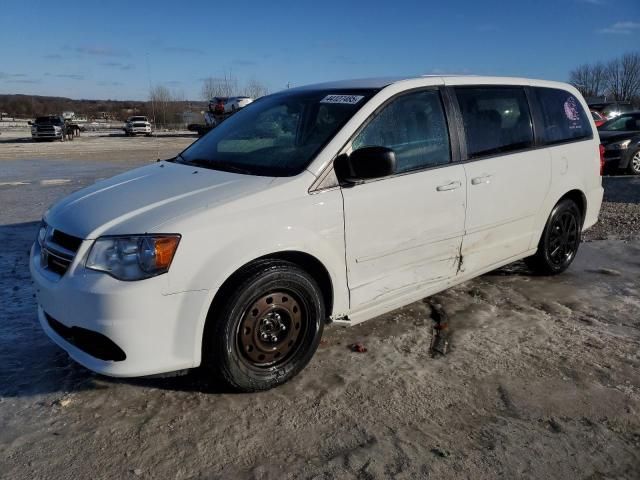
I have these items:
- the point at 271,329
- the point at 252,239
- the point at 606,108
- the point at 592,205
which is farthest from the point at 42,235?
the point at 606,108

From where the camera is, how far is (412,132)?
12.3 ft

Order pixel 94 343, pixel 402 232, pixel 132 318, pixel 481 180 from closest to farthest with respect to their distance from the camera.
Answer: pixel 132 318
pixel 94 343
pixel 402 232
pixel 481 180

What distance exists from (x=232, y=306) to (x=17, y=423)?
1.29 m

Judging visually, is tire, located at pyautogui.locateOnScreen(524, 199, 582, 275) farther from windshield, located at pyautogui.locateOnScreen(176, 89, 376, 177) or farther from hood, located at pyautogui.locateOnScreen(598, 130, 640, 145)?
hood, located at pyautogui.locateOnScreen(598, 130, 640, 145)

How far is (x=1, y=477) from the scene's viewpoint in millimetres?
2475

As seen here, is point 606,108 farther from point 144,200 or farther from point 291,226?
point 144,200

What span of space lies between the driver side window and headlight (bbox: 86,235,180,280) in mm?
1341

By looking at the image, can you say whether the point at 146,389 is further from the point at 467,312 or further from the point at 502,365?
the point at 467,312

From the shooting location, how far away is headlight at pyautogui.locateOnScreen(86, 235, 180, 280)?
272 cm

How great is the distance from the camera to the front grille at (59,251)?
2930 millimetres

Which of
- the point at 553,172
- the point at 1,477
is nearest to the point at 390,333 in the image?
the point at 553,172

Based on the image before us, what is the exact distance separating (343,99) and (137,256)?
1.78 m

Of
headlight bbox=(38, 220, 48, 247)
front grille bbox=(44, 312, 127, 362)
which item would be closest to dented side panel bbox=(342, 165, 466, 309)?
front grille bbox=(44, 312, 127, 362)

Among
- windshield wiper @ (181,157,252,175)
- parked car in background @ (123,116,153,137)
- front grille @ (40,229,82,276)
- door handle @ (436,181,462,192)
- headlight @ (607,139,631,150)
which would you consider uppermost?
parked car in background @ (123,116,153,137)
